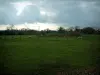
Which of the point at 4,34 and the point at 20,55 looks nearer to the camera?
the point at 4,34

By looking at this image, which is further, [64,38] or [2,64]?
[64,38]

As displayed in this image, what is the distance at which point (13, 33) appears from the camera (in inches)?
330

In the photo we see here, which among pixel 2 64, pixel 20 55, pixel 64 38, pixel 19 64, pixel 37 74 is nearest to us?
pixel 37 74

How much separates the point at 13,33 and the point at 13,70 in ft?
5.46

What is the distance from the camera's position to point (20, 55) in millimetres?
9266

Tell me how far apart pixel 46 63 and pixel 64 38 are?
914 centimetres

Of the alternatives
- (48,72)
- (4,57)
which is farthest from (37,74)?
(4,57)

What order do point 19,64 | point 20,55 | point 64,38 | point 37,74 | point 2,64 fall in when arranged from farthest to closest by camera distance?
point 64,38, point 20,55, point 19,64, point 2,64, point 37,74

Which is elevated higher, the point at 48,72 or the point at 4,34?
the point at 4,34

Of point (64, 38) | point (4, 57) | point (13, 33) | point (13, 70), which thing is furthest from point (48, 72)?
point (64, 38)

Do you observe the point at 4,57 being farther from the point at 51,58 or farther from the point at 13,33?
the point at 51,58

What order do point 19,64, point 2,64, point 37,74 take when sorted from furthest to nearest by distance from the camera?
point 19,64, point 2,64, point 37,74

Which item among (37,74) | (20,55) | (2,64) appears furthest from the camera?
(20,55)

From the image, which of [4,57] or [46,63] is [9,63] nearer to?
[4,57]
